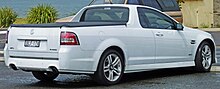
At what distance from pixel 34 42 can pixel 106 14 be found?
76.5 inches

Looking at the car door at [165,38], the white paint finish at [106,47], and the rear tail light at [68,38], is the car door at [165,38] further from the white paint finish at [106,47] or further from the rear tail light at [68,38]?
the rear tail light at [68,38]

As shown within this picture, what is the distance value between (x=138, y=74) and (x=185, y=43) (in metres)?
1.14

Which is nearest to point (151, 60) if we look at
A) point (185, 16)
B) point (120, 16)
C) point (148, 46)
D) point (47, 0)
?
point (148, 46)

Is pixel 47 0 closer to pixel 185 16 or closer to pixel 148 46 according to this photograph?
pixel 185 16

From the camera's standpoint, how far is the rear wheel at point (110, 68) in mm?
10367

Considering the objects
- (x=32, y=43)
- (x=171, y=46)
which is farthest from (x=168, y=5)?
(x=32, y=43)

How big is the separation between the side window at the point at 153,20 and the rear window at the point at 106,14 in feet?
1.04

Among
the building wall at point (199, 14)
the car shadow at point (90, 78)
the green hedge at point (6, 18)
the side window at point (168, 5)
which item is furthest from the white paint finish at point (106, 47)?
the green hedge at point (6, 18)

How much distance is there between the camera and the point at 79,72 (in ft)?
33.5

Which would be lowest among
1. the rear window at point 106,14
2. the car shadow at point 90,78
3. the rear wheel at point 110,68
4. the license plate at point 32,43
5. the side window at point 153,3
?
the car shadow at point 90,78

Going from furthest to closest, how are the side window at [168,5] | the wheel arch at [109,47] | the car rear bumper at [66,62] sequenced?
the side window at [168,5]
the wheel arch at [109,47]
the car rear bumper at [66,62]

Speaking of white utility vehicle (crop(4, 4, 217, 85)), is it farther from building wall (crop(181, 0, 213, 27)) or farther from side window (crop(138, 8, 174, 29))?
building wall (crop(181, 0, 213, 27))

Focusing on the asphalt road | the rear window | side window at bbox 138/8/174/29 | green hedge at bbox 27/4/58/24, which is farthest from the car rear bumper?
green hedge at bbox 27/4/58/24

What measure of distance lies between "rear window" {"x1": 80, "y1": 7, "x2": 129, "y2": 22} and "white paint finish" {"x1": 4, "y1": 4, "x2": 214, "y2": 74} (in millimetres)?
189
